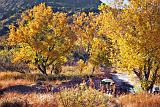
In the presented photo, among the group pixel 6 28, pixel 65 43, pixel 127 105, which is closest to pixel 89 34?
pixel 65 43

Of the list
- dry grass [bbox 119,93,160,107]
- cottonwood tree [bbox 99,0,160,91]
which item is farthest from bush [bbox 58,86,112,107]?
cottonwood tree [bbox 99,0,160,91]

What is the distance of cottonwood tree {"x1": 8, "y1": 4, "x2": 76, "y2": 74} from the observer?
106 feet

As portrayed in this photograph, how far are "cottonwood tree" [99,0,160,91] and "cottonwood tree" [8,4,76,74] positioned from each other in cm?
1494

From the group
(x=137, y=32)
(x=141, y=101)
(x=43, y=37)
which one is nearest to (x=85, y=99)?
(x=141, y=101)

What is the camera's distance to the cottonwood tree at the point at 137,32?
17.1m

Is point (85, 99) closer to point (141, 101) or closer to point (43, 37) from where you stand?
point (141, 101)

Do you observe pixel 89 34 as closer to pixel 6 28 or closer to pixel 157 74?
pixel 157 74

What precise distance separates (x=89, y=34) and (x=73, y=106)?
153ft

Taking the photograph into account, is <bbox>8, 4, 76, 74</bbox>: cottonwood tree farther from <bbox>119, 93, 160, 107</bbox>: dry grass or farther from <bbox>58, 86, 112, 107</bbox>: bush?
<bbox>58, 86, 112, 107</bbox>: bush

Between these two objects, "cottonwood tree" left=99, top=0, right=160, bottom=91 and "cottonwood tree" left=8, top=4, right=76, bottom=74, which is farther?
"cottonwood tree" left=8, top=4, right=76, bottom=74

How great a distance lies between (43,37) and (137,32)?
16940 millimetres

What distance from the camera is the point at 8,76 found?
31.1 meters

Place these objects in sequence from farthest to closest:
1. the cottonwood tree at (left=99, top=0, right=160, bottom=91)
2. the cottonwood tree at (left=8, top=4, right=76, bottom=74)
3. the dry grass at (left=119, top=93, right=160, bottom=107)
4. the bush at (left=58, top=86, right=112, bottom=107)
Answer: the cottonwood tree at (left=8, top=4, right=76, bottom=74), the cottonwood tree at (left=99, top=0, right=160, bottom=91), the dry grass at (left=119, top=93, right=160, bottom=107), the bush at (left=58, top=86, right=112, bottom=107)

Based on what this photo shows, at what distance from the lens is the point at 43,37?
33.4 metres
